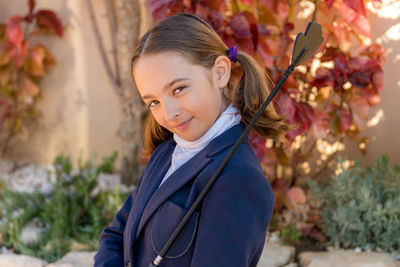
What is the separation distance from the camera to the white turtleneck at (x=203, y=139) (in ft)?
4.23

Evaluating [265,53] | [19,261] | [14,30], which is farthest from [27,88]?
[265,53]

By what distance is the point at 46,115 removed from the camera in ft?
12.0

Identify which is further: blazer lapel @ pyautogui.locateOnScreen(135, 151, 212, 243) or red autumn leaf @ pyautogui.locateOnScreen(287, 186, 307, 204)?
red autumn leaf @ pyautogui.locateOnScreen(287, 186, 307, 204)

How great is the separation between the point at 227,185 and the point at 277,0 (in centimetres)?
136

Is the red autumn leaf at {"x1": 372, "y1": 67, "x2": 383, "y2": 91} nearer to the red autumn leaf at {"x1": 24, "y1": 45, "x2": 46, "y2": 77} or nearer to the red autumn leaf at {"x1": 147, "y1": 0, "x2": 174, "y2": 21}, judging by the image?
the red autumn leaf at {"x1": 147, "y1": 0, "x2": 174, "y2": 21}

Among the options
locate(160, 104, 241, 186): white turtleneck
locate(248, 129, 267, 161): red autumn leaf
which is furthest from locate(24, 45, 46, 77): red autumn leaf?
locate(160, 104, 241, 186): white turtleneck

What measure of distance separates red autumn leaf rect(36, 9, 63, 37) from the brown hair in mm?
2289

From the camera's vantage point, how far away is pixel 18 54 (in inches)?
130

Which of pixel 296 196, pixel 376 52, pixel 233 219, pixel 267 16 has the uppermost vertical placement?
pixel 267 16

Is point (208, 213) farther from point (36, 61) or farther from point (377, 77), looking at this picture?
point (36, 61)

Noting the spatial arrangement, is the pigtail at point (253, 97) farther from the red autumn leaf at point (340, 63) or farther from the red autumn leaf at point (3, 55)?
the red autumn leaf at point (3, 55)

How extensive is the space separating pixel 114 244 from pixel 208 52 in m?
0.73

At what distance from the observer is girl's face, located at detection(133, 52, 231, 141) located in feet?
4.03

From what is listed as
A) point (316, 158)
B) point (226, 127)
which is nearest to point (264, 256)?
point (316, 158)
